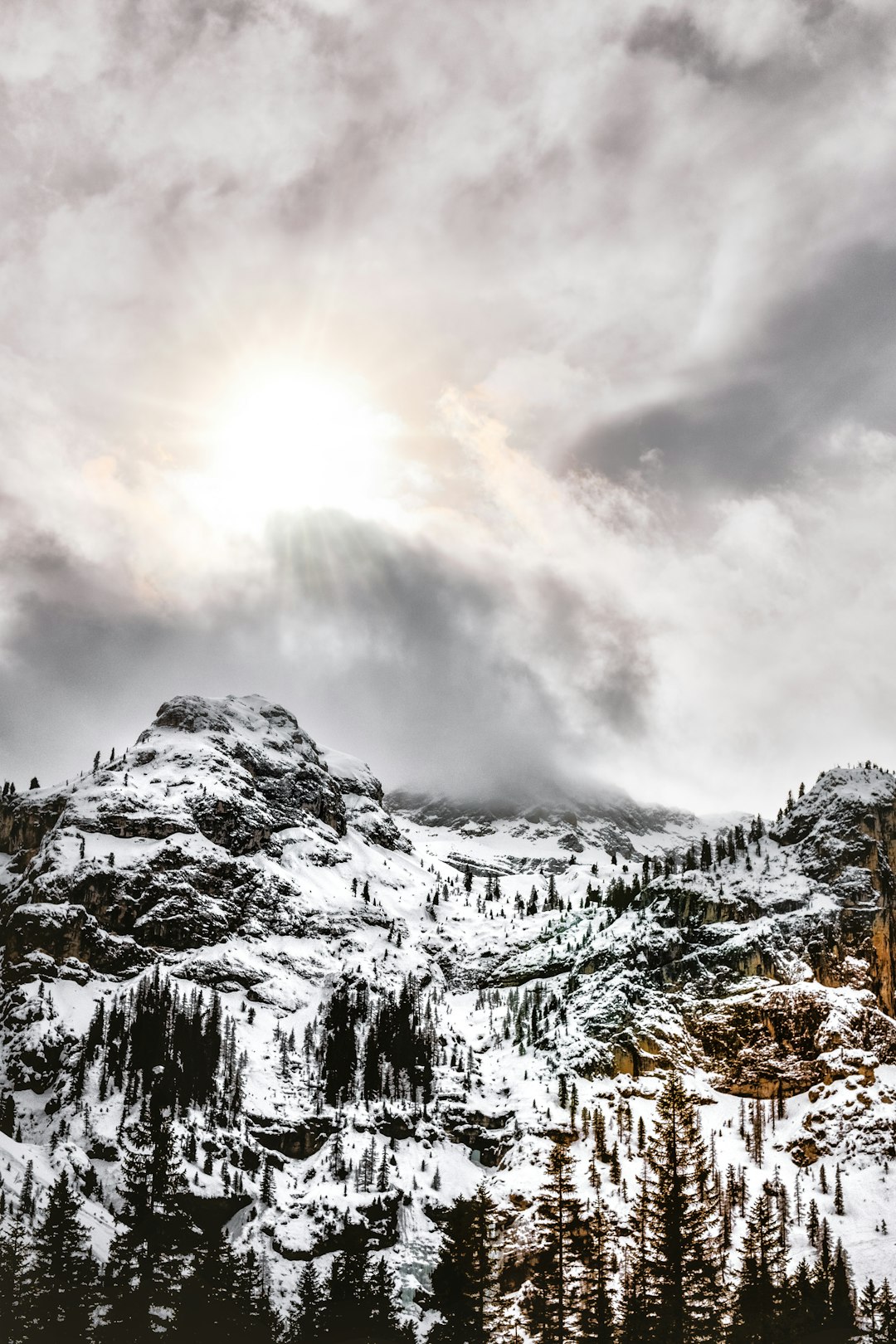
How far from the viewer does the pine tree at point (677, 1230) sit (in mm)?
51438

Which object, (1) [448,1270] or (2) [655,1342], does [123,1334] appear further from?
(2) [655,1342]

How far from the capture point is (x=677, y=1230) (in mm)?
51531

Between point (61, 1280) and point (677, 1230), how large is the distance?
93316mm

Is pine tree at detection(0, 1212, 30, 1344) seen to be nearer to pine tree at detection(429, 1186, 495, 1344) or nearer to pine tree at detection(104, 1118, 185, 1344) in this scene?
pine tree at detection(104, 1118, 185, 1344)

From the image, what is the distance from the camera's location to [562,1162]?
67.2 m

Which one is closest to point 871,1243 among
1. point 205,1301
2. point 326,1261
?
point 326,1261

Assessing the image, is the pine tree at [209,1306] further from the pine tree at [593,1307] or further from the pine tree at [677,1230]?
the pine tree at [677,1230]

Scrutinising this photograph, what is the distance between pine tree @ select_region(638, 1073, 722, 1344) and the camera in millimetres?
51438

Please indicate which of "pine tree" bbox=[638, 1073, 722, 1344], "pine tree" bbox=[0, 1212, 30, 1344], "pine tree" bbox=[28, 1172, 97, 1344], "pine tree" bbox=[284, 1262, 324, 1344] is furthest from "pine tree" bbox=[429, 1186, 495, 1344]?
"pine tree" bbox=[0, 1212, 30, 1344]

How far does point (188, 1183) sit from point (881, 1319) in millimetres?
124194

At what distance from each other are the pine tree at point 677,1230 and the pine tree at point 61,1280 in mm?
79806

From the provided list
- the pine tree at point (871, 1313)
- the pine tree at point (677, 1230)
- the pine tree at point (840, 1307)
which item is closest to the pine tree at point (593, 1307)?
the pine tree at point (677, 1230)

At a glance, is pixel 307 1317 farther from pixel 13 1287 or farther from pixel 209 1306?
pixel 13 1287

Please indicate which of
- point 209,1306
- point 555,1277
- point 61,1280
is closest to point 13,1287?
point 61,1280
